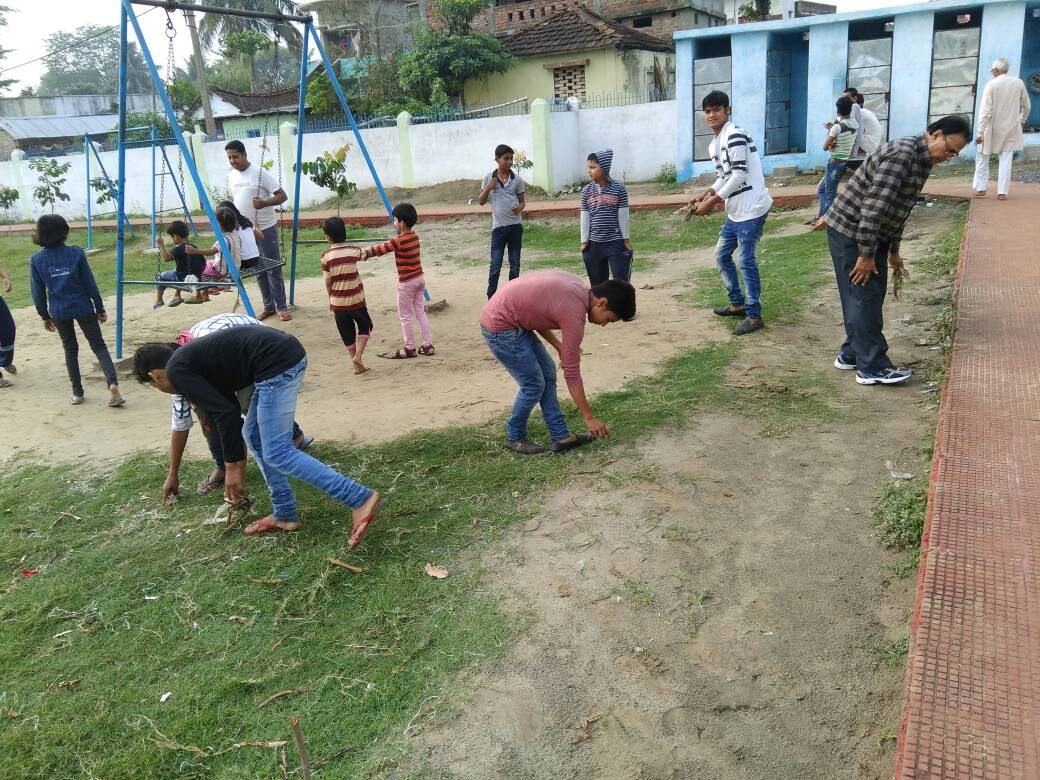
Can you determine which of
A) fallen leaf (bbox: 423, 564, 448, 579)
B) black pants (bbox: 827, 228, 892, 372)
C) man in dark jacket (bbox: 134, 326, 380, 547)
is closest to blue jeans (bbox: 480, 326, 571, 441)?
man in dark jacket (bbox: 134, 326, 380, 547)

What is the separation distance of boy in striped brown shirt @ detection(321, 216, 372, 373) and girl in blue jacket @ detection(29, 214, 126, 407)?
176 cm

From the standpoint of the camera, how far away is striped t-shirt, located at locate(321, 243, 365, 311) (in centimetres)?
632

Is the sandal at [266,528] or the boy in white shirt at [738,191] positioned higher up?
the boy in white shirt at [738,191]

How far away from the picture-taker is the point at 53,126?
120 feet

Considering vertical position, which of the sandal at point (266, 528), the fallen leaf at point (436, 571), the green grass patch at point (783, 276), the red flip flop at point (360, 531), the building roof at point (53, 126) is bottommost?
the fallen leaf at point (436, 571)

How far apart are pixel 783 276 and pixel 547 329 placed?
4699mm

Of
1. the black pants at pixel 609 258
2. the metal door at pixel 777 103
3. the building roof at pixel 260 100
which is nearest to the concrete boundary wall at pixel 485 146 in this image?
the metal door at pixel 777 103

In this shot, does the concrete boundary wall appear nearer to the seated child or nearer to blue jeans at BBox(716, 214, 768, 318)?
the seated child

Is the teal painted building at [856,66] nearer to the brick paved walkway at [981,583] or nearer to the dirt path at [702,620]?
the brick paved walkway at [981,583]

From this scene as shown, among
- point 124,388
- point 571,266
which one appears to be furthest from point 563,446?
point 571,266

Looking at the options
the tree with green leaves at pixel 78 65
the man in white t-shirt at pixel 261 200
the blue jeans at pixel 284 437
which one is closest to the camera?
the blue jeans at pixel 284 437

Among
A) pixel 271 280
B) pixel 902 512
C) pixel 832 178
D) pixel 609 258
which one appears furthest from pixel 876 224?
pixel 271 280

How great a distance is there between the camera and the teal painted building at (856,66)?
1364cm

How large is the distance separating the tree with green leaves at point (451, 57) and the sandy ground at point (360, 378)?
14.4m
